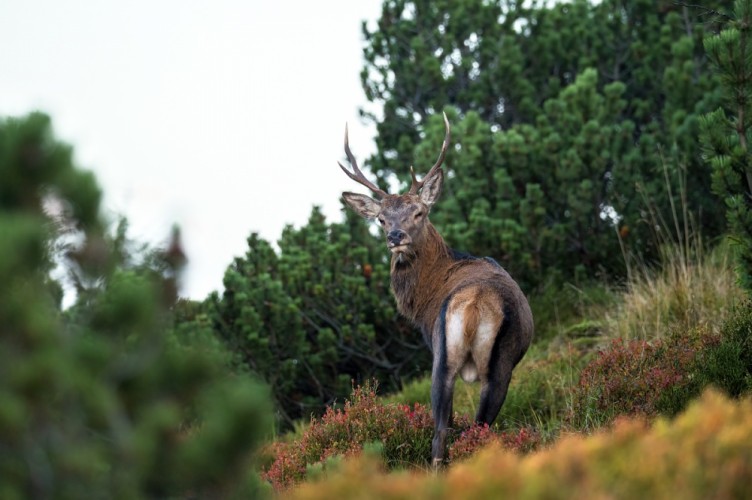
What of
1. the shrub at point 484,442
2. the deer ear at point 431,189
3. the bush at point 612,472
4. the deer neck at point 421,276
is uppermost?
the deer ear at point 431,189

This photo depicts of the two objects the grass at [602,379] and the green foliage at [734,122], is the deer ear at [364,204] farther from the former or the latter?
the green foliage at [734,122]

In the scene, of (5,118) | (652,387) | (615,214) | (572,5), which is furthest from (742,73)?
(572,5)

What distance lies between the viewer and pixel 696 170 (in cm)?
1259

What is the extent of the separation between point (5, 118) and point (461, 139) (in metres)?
10.1

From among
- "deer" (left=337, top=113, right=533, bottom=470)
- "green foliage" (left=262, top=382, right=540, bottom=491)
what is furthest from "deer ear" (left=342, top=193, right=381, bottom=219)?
"green foliage" (left=262, top=382, right=540, bottom=491)

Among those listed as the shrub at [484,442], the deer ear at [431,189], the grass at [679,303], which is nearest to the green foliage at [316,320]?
the deer ear at [431,189]

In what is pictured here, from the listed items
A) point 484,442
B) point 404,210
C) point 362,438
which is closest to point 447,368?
point 484,442

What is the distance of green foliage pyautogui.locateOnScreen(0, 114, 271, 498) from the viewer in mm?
2861

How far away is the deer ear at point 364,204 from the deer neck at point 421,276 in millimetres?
860

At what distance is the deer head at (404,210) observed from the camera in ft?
27.3

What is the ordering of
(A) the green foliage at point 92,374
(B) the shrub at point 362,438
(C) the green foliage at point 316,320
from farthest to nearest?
(C) the green foliage at point 316,320 → (B) the shrub at point 362,438 → (A) the green foliage at point 92,374

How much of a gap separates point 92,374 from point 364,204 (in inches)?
254

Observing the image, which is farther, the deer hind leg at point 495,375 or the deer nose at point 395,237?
the deer nose at point 395,237

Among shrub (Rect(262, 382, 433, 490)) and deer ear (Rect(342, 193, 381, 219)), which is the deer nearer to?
shrub (Rect(262, 382, 433, 490))
